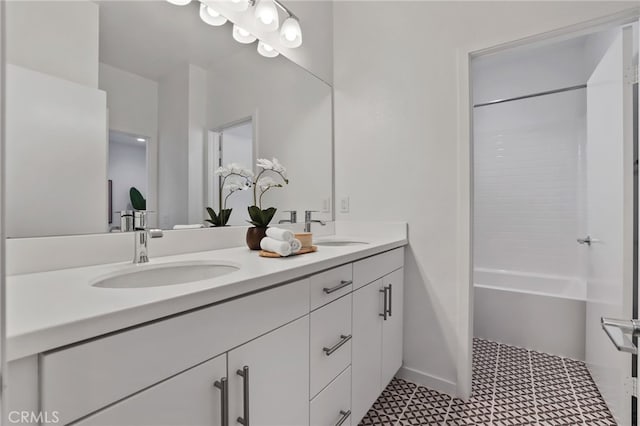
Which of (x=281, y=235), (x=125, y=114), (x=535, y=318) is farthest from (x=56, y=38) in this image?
(x=535, y=318)

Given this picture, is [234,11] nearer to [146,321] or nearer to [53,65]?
[53,65]

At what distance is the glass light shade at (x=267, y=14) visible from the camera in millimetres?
1577

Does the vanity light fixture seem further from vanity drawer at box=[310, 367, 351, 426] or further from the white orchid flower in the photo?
vanity drawer at box=[310, 367, 351, 426]

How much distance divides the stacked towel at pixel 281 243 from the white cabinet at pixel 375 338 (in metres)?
0.35

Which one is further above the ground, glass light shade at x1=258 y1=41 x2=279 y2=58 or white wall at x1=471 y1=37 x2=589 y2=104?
white wall at x1=471 y1=37 x2=589 y2=104

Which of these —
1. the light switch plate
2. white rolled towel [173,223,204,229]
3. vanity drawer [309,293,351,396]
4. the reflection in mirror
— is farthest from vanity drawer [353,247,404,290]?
the reflection in mirror

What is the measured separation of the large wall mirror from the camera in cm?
89

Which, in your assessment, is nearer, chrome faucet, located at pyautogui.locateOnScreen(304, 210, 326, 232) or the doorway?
the doorway

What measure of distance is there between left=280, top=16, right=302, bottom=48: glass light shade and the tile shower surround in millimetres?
2054

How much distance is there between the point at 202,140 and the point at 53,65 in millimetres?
536

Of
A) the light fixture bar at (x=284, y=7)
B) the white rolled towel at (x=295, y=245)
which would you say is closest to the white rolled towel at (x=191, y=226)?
the white rolled towel at (x=295, y=245)

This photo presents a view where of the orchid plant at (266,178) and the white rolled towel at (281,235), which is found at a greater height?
the orchid plant at (266,178)

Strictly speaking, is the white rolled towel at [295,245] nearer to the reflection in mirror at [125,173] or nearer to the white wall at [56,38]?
the reflection in mirror at [125,173]

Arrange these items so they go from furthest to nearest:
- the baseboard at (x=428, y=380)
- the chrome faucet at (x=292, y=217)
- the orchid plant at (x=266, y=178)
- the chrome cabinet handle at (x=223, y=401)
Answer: the chrome faucet at (x=292, y=217) < the baseboard at (x=428, y=380) < the orchid plant at (x=266, y=178) < the chrome cabinet handle at (x=223, y=401)
